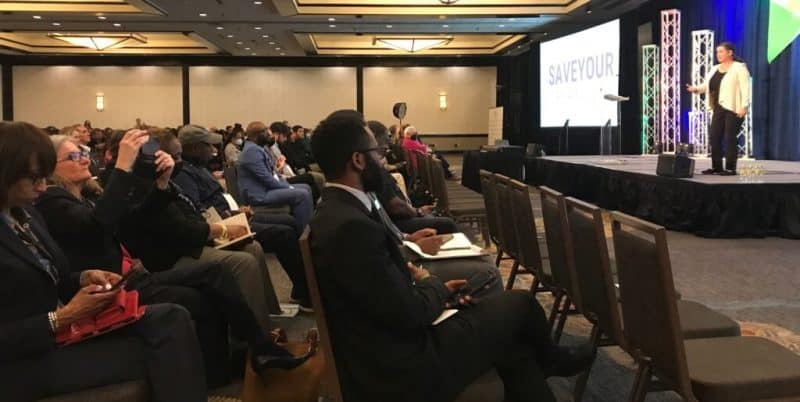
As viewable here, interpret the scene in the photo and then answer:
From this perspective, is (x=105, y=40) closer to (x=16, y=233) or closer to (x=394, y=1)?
(x=394, y=1)

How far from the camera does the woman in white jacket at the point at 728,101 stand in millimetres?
6895

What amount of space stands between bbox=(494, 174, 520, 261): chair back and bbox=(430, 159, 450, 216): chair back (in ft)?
4.38

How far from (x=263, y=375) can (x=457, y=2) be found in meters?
10.4

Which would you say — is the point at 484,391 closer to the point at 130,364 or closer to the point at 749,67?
the point at 130,364

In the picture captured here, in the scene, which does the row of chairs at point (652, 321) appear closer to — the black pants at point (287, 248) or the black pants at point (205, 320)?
the black pants at point (205, 320)

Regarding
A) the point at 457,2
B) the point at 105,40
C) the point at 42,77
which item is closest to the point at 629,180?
the point at 457,2

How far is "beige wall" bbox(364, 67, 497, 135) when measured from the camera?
20.2m

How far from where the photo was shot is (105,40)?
56.0 feet

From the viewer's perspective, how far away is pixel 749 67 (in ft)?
33.5

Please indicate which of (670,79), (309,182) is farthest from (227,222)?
(670,79)

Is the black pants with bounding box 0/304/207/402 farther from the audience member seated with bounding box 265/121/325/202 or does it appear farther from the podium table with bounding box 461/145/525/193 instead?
the podium table with bounding box 461/145/525/193

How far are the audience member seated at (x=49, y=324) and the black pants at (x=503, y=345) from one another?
847 millimetres

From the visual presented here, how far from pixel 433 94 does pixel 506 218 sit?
16.9 meters

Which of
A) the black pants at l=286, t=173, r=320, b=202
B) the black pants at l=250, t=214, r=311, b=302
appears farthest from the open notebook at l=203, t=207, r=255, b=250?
the black pants at l=286, t=173, r=320, b=202
